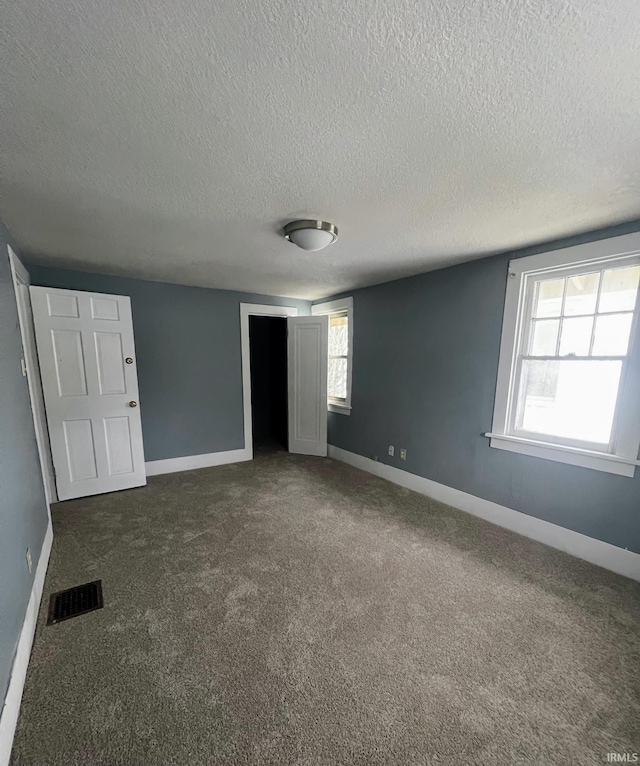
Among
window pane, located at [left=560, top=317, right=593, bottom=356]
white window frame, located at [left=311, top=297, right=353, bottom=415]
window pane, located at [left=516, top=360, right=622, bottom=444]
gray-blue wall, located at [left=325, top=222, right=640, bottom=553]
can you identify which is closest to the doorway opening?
white window frame, located at [left=311, top=297, right=353, bottom=415]

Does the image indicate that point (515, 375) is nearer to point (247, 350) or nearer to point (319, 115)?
point (319, 115)

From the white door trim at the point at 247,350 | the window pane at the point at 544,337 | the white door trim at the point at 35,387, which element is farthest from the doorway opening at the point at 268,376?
the window pane at the point at 544,337

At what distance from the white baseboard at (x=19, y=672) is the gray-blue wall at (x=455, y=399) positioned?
3139 millimetres

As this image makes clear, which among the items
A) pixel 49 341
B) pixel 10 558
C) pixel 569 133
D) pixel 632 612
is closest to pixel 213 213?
pixel 569 133

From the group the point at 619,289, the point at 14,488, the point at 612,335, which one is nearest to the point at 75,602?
the point at 14,488

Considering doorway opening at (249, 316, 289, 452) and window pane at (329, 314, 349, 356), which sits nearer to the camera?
window pane at (329, 314, 349, 356)

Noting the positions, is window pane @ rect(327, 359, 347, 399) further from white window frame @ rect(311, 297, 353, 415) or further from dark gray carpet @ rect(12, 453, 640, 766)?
dark gray carpet @ rect(12, 453, 640, 766)

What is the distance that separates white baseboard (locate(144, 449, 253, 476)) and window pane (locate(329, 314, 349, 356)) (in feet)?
6.41

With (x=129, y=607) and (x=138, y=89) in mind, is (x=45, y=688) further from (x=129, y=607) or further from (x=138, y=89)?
(x=138, y=89)

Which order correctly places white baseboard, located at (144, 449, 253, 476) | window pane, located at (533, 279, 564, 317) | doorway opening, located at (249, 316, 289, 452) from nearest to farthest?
window pane, located at (533, 279, 564, 317)
white baseboard, located at (144, 449, 253, 476)
doorway opening, located at (249, 316, 289, 452)

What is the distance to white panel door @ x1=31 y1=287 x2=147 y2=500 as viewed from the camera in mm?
2896

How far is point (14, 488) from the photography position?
162 cm

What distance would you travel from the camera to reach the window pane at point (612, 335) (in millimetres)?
2041

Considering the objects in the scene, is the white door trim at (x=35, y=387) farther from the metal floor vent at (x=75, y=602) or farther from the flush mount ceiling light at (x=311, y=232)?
the flush mount ceiling light at (x=311, y=232)
